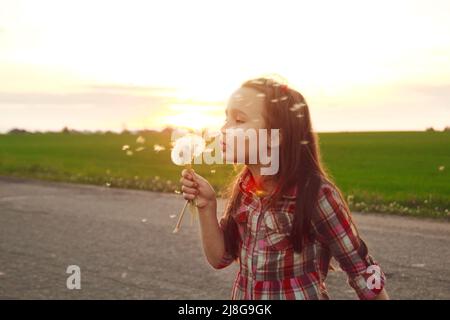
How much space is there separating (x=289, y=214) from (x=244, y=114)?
38cm

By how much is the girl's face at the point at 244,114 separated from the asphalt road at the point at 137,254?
3988 millimetres

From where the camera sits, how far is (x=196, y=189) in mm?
2539

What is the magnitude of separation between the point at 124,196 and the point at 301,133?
447 inches

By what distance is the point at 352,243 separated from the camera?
8.11 feet

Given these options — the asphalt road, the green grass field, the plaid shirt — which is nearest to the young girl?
the plaid shirt

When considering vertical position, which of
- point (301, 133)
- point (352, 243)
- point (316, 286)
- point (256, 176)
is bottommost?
point (316, 286)

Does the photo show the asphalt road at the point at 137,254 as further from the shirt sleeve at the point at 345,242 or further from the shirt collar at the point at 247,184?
the shirt sleeve at the point at 345,242

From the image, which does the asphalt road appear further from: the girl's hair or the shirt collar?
the girl's hair

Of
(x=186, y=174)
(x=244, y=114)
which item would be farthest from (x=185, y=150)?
(x=244, y=114)

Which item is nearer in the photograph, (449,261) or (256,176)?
(256,176)

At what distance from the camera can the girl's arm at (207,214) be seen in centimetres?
252
